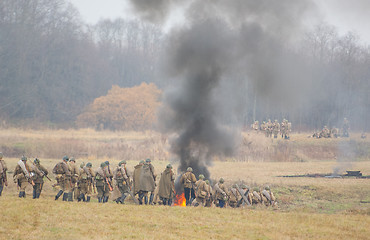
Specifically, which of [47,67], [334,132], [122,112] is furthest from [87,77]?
[334,132]

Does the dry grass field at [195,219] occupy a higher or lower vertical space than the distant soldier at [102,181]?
lower

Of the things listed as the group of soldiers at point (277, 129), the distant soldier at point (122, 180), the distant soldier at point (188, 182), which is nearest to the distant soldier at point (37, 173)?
the distant soldier at point (122, 180)

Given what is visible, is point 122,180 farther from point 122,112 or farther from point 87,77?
point 87,77

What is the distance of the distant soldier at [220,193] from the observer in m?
21.1

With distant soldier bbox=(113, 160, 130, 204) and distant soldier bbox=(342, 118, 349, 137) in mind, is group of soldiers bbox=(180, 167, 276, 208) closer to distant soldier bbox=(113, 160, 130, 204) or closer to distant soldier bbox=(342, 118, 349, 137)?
distant soldier bbox=(113, 160, 130, 204)

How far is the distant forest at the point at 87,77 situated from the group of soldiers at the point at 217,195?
26.4 m

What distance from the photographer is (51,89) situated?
73.2 meters

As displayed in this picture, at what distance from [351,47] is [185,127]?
3915cm

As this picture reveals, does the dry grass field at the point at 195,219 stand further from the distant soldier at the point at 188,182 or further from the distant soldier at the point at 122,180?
the distant soldier at the point at 188,182

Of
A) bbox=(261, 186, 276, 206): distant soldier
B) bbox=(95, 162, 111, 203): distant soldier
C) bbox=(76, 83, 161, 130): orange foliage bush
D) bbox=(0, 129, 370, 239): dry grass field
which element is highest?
bbox=(76, 83, 161, 130): orange foliage bush

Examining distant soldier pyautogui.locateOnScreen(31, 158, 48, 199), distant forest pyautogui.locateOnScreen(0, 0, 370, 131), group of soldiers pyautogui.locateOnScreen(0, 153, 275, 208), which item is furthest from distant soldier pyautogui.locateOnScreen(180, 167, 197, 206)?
distant forest pyautogui.locateOnScreen(0, 0, 370, 131)

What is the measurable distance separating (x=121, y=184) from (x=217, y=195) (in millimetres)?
3907

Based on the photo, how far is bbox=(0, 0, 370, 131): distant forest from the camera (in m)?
59.8

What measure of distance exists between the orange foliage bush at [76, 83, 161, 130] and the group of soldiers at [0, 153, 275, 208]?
142 feet
